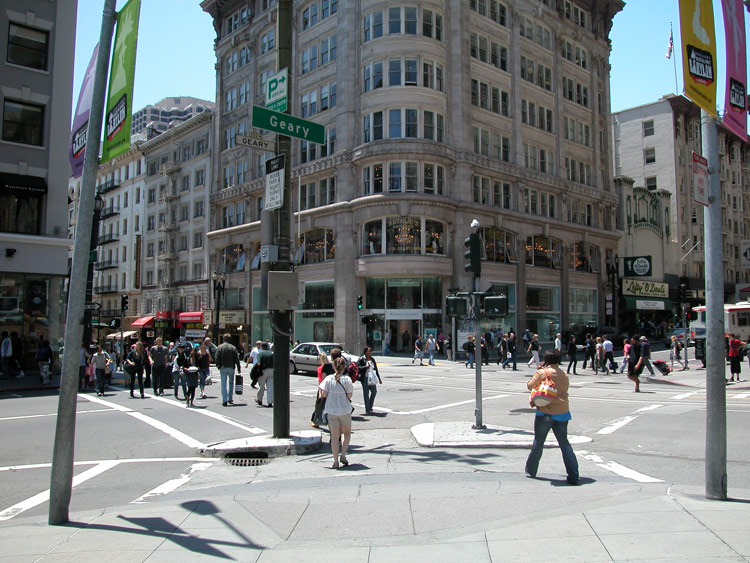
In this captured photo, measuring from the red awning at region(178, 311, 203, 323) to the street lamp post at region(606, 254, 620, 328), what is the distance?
3657cm

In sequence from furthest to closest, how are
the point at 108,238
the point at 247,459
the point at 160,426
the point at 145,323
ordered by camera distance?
the point at 108,238 < the point at 145,323 < the point at 160,426 < the point at 247,459

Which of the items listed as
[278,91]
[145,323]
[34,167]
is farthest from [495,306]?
[145,323]

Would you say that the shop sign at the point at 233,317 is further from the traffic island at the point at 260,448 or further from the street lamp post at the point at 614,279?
Answer: the traffic island at the point at 260,448

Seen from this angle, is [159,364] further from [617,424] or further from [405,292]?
[405,292]

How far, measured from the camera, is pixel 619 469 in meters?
8.80

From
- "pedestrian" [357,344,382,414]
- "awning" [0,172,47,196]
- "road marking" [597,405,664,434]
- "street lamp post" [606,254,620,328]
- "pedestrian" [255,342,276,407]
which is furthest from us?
"street lamp post" [606,254,620,328]

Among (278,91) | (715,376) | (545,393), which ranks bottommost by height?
(545,393)

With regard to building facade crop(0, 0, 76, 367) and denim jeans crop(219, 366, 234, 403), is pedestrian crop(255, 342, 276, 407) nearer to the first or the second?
denim jeans crop(219, 366, 234, 403)

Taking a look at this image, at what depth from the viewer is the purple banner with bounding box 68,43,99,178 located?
7012mm

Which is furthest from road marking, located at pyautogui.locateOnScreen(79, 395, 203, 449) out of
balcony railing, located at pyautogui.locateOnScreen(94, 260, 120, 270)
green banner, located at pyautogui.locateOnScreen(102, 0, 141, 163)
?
balcony railing, located at pyautogui.locateOnScreen(94, 260, 120, 270)

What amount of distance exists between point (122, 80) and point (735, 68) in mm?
7253

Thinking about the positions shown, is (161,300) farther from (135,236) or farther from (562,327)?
(562,327)

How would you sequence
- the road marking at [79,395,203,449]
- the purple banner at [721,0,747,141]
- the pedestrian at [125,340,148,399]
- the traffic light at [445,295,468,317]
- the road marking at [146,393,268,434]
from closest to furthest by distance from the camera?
the purple banner at [721,0,747,141] → the road marking at [79,395,203,449] → the traffic light at [445,295,468,317] → the road marking at [146,393,268,434] → the pedestrian at [125,340,148,399]

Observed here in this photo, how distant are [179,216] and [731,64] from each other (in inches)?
2295
